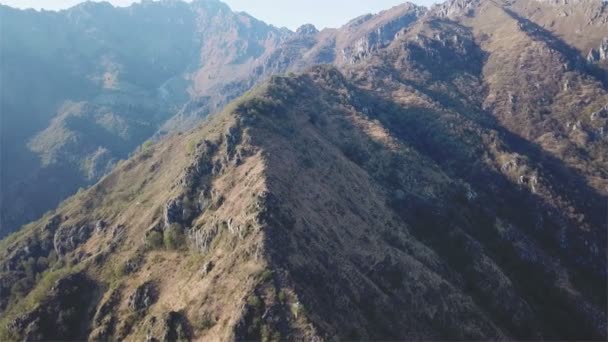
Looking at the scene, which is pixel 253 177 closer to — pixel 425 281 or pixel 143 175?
pixel 425 281

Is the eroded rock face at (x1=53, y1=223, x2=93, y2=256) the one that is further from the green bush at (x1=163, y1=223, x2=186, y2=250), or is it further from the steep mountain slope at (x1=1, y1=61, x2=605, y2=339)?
the green bush at (x1=163, y1=223, x2=186, y2=250)

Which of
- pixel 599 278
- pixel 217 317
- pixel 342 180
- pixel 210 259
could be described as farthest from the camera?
pixel 599 278

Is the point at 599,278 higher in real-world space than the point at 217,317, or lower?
lower

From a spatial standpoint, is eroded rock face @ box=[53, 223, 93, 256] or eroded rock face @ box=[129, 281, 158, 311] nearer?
eroded rock face @ box=[129, 281, 158, 311]

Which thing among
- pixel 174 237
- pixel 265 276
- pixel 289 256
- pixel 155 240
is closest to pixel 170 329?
pixel 265 276

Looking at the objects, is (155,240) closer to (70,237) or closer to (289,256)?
(289,256)

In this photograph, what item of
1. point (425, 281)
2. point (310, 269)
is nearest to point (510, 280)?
point (425, 281)

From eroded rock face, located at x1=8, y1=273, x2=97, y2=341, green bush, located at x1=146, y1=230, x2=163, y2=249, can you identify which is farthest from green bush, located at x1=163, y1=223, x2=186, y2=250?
eroded rock face, located at x1=8, y1=273, x2=97, y2=341
